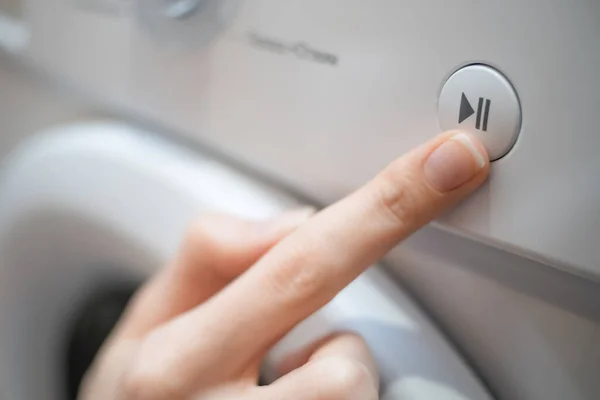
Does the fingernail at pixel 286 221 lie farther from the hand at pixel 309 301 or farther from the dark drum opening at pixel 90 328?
the dark drum opening at pixel 90 328

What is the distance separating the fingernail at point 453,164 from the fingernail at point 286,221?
0.07 metres

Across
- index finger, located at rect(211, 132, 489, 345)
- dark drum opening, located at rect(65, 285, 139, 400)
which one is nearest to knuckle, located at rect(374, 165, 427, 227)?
index finger, located at rect(211, 132, 489, 345)

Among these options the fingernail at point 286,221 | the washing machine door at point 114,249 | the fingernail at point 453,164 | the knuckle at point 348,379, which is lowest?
the washing machine door at point 114,249

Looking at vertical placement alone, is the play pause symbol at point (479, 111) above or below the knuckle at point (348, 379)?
above

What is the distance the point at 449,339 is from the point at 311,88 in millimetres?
143

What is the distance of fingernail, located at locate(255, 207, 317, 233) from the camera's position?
0.27 m

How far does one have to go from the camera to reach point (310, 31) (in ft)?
0.87

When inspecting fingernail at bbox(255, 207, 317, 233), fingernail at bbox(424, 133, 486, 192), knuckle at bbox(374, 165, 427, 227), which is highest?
fingernail at bbox(424, 133, 486, 192)

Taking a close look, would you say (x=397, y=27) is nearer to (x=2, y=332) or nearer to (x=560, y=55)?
(x=560, y=55)

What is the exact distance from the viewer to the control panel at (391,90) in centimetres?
20

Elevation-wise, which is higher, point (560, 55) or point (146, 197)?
point (560, 55)

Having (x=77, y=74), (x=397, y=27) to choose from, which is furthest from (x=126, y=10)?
(x=397, y=27)

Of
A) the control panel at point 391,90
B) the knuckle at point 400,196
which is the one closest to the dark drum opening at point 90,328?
the control panel at point 391,90

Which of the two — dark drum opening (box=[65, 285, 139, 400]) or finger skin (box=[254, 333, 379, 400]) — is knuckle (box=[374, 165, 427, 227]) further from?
dark drum opening (box=[65, 285, 139, 400])
